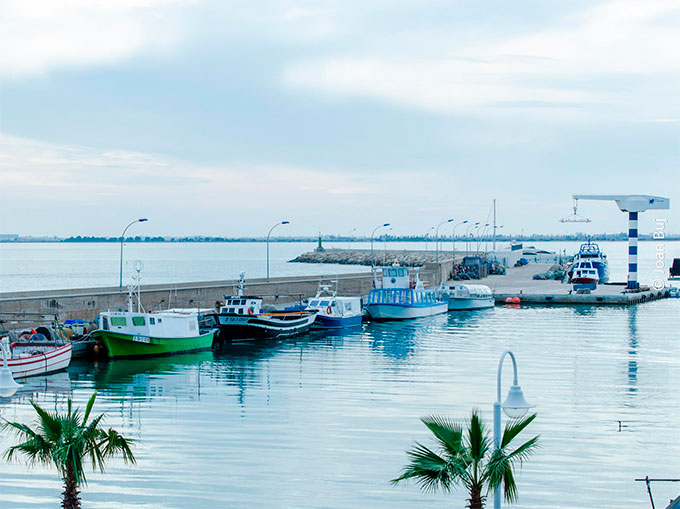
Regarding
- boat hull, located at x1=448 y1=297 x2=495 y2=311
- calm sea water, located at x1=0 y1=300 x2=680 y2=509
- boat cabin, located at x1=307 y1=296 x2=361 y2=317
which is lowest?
calm sea water, located at x1=0 y1=300 x2=680 y2=509

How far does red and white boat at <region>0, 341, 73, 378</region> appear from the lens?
117 feet

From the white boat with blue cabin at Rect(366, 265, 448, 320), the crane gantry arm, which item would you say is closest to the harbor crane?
the crane gantry arm

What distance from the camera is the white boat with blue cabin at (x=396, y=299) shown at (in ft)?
224

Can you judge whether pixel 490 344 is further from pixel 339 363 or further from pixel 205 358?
pixel 205 358

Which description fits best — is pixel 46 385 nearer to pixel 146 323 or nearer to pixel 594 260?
pixel 146 323

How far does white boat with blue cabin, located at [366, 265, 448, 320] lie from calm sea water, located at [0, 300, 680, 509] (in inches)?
550

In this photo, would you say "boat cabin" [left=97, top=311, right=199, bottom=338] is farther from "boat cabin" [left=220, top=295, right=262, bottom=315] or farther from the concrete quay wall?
"boat cabin" [left=220, top=295, right=262, bottom=315]

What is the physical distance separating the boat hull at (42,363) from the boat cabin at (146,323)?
392 centimetres

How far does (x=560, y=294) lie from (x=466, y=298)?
525 inches

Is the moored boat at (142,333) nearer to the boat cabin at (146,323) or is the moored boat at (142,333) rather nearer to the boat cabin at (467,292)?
the boat cabin at (146,323)

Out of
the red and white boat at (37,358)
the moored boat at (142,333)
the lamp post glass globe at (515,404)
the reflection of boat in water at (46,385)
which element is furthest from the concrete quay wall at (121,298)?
the lamp post glass globe at (515,404)

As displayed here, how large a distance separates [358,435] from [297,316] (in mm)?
31512

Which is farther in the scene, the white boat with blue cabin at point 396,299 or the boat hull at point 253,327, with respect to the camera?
the white boat with blue cabin at point 396,299

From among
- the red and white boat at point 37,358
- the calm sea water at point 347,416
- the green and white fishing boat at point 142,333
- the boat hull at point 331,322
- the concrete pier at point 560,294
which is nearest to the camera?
the calm sea water at point 347,416
